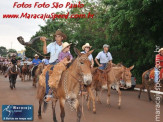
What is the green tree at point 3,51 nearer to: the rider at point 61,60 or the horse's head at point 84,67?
the rider at point 61,60

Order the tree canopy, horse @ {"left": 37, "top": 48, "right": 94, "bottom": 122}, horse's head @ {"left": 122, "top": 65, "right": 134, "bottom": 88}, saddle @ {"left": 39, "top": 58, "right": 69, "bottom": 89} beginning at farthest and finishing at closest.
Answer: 1. the tree canopy
2. horse's head @ {"left": 122, "top": 65, "right": 134, "bottom": 88}
3. saddle @ {"left": 39, "top": 58, "right": 69, "bottom": 89}
4. horse @ {"left": 37, "top": 48, "right": 94, "bottom": 122}

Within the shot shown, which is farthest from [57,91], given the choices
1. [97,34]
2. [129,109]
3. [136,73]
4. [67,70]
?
[97,34]

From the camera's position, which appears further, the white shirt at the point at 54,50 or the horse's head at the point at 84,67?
the white shirt at the point at 54,50

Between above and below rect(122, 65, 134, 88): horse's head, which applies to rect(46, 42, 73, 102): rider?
above

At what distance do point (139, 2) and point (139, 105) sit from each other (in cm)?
611

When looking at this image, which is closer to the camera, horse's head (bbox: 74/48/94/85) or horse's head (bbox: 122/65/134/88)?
horse's head (bbox: 74/48/94/85)

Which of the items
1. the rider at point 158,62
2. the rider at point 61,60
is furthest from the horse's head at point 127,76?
the rider at point 61,60

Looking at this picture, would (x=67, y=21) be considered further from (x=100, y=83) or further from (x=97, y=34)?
(x=100, y=83)

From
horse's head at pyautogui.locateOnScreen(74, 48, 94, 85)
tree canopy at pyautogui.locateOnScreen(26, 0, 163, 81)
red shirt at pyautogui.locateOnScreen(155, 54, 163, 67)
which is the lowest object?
horse's head at pyautogui.locateOnScreen(74, 48, 94, 85)

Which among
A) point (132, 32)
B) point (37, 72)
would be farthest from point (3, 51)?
point (132, 32)

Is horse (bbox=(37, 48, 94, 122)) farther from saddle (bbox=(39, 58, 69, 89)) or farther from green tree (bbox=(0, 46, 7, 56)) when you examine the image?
green tree (bbox=(0, 46, 7, 56))

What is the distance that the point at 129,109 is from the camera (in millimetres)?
9859

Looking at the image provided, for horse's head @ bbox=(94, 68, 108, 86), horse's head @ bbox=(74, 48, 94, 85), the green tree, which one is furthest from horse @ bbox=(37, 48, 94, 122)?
the green tree

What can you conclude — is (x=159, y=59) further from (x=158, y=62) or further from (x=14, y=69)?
(x=14, y=69)
